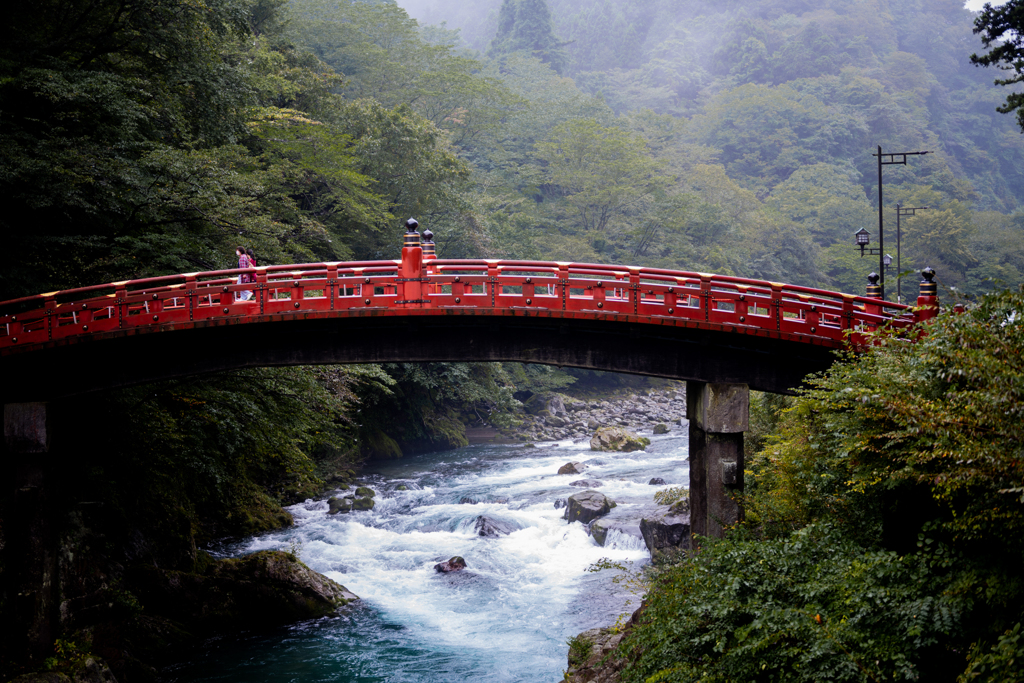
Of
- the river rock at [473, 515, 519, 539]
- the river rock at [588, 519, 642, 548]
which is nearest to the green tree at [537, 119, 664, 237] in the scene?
the river rock at [473, 515, 519, 539]

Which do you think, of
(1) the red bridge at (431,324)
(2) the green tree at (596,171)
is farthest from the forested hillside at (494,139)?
(1) the red bridge at (431,324)

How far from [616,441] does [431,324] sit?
2327cm

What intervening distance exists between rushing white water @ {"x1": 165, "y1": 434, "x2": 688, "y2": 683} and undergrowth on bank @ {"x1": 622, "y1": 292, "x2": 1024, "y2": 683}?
624 centimetres

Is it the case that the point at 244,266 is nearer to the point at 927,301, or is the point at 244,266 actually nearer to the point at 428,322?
the point at 428,322

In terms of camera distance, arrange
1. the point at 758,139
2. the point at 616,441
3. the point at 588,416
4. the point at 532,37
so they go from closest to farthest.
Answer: the point at 616,441 → the point at 588,416 → the point at 758,139 → the point at 532,37

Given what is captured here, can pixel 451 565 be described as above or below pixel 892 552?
below

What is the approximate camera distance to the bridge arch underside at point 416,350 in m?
15.1

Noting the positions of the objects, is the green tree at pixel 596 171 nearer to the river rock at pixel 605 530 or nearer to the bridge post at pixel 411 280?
the river rock at pixel 605 530

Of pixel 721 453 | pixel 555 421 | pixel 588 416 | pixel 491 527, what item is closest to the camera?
pixel 721 453

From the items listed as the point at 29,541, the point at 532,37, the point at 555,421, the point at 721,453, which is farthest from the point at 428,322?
the point at 532,37

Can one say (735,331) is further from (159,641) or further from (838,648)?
(159,641)

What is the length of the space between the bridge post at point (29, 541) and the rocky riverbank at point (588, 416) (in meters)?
27.9

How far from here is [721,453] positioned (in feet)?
49.2

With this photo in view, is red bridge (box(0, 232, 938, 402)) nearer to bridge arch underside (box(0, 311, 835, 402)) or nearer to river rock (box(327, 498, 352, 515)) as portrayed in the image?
bridge arch underside (box(0, 311, 835, 402))
